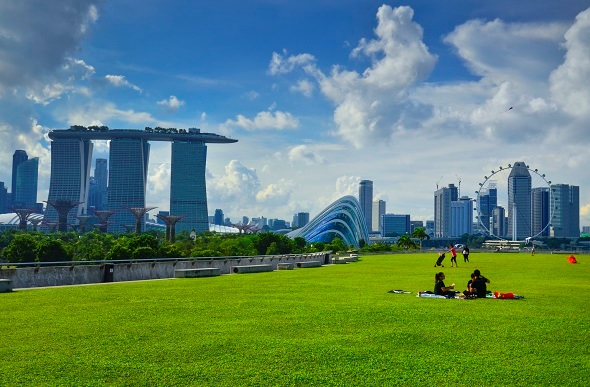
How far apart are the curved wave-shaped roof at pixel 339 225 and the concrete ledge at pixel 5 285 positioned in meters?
123

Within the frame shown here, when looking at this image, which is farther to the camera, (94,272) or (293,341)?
(94,272)

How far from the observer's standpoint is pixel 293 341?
33.9 ft

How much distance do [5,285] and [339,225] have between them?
13086 cm

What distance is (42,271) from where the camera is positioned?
22109 millimetres

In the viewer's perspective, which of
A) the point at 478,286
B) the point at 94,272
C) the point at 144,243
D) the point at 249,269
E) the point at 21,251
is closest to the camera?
the point at 478,286

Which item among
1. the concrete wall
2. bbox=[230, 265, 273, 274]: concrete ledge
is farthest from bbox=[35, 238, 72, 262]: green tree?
bbox=[230, 265, 273, 274]: concrete ledge

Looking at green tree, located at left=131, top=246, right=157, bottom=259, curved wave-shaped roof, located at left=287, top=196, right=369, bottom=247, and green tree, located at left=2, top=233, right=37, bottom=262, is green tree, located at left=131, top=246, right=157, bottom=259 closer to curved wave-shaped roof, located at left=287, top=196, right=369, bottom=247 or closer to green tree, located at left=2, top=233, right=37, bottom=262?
green tree, located at left=2, top=233, right=37, bottom=262

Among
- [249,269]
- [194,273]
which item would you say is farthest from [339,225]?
[194,273]

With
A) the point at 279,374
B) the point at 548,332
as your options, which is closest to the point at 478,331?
the point at 548,332

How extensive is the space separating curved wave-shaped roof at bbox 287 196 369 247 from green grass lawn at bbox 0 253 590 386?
126 meters

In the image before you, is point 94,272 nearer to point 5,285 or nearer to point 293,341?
point 5,285

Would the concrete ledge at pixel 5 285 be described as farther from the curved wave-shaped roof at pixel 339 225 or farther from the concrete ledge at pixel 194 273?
the curved wave-shaped roof at pixel 339 225

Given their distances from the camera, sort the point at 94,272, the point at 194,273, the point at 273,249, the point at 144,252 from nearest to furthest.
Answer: the point at 94,272, the point at 194,273, the point at 144,252, the point at 273,249

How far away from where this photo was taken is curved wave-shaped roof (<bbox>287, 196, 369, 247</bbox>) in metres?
145
